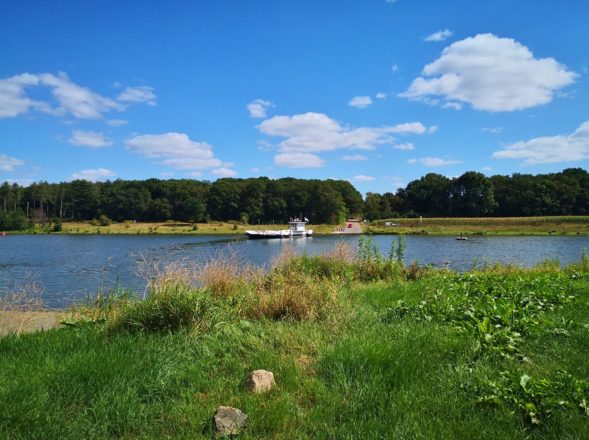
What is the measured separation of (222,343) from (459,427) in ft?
10.5

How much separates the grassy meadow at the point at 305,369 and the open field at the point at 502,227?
93.3 m

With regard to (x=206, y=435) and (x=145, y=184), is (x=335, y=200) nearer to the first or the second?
(x=145, y=184)

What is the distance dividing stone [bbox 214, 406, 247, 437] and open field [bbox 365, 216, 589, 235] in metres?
96.7

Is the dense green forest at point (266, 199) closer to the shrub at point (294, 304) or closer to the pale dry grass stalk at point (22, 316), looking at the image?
the pale dry grass stalk at point (22, 316)

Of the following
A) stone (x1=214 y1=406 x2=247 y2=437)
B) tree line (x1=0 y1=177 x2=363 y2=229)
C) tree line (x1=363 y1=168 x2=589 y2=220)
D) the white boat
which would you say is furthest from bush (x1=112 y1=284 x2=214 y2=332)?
tree line (x1=363 y1=168 x2=589 y2=220)

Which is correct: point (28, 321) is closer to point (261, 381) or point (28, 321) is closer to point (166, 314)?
point (166, 314)

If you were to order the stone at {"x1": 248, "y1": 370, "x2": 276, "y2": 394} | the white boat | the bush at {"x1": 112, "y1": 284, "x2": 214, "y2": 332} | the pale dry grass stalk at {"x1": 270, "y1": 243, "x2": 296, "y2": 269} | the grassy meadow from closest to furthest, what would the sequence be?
the grassy meadow, the stone at {"x1": 248, "y1": 370, "x2": 276, "y2": 394}, the bush at {"x1": 112, "y1": 284, "x2": 214, "y2": 332}, the pale dry grass stalk at {"x1": 270, "y1": 243, "x2": 296, "y2": 269}, the white boat

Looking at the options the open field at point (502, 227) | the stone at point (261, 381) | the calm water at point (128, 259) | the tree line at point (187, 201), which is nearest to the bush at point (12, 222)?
the tree line at point (187, 201)

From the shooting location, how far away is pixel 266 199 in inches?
5650

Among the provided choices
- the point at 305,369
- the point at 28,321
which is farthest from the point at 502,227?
the point at 305,369

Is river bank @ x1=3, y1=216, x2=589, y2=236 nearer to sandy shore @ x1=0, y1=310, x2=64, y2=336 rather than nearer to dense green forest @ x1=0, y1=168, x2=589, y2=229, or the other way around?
dense green forest @ x1=0, y1=168, x2=589, y2=229

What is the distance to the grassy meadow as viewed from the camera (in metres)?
3.62

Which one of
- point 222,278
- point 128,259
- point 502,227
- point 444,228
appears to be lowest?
point 128,259

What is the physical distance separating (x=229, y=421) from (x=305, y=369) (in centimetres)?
144
